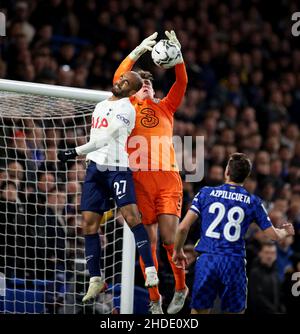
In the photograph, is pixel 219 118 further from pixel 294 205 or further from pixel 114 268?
pixel 114 268

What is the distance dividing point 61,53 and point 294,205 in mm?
3833

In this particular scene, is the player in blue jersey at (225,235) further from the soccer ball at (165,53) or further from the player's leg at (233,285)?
the soccer ball at (165,53)

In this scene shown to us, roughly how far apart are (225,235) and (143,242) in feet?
2.54

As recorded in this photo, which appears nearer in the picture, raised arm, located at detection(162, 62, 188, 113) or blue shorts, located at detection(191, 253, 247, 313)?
blue shorts, located at detection(191, 253, 247, 313)

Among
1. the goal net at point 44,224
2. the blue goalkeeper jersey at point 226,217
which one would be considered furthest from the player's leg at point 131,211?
the goal net at point 44,224

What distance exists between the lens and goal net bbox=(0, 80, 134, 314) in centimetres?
993

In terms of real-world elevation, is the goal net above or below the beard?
below

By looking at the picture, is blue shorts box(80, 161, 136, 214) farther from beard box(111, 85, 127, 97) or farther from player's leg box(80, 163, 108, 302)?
beard box(111, 85, 127, 97)

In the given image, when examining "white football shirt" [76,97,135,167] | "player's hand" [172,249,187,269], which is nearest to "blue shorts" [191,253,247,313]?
"player's hand" [172,249,187,269]

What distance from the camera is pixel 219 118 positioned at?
49.7 ft

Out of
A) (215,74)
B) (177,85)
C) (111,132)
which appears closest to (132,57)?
(177,85)

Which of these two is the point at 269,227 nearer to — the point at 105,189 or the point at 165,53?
the point at 105,189

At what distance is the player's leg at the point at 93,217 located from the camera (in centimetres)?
866
